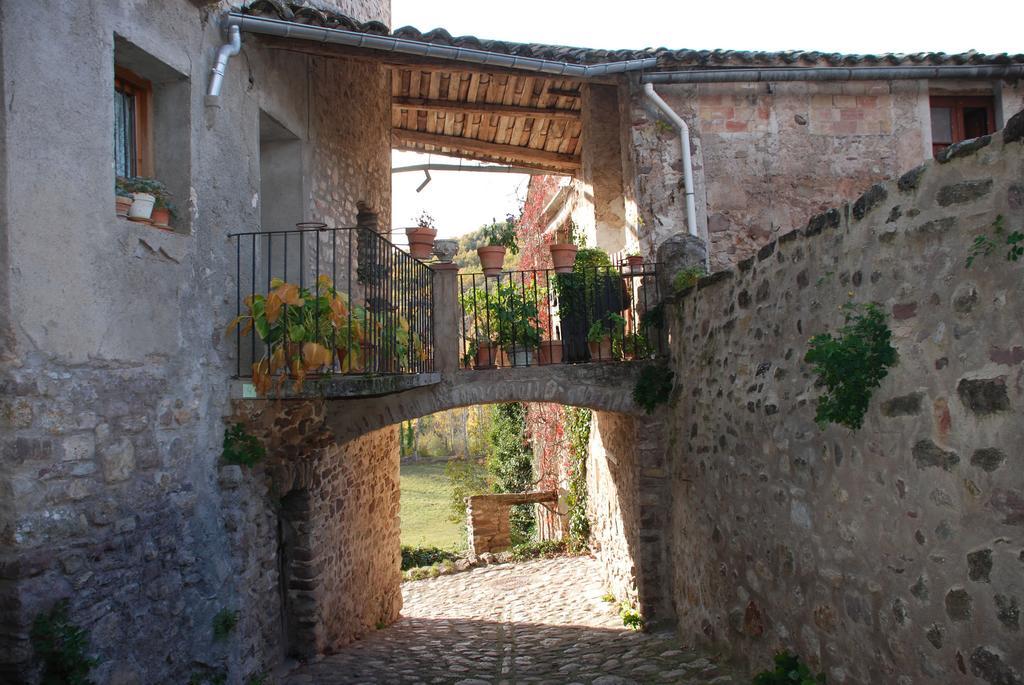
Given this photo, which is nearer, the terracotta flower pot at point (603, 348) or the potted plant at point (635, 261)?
the terracotta flower pot at point (603, 348)

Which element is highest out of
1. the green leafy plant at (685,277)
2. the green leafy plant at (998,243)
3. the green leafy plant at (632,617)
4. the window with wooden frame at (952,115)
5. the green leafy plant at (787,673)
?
the window with wooden frame at (952,115)

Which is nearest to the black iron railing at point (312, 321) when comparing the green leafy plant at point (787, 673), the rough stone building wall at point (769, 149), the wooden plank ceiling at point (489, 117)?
the rough stone building wall at point (769, 149)

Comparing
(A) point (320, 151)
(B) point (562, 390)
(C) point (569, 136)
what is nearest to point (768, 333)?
(B) point (562, 390)

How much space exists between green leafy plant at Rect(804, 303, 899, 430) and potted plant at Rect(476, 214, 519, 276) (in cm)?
341

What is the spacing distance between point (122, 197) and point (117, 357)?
95 cm

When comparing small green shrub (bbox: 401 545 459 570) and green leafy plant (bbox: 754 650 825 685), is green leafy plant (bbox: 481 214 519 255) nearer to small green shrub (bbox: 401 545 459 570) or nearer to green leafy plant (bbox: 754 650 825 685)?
small green shrub (bbox: 401 545 459 570)

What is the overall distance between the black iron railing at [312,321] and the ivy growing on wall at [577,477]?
4.47 meters

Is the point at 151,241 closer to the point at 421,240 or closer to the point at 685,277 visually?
the point at 421,240

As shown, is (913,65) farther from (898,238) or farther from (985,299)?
(985,299)

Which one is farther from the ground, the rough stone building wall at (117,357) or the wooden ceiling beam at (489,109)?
→ the wooden ceiling beam at (489,109)

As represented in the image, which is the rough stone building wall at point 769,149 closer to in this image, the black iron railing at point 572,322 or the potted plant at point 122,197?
the black iron railing at point 572,322

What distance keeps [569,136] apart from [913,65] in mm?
4408

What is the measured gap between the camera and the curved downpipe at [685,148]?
7730 millimetres

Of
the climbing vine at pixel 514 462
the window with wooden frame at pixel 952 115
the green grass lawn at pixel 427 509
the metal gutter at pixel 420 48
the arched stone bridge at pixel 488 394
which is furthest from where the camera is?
the green grass lawn at pixel 427 509
